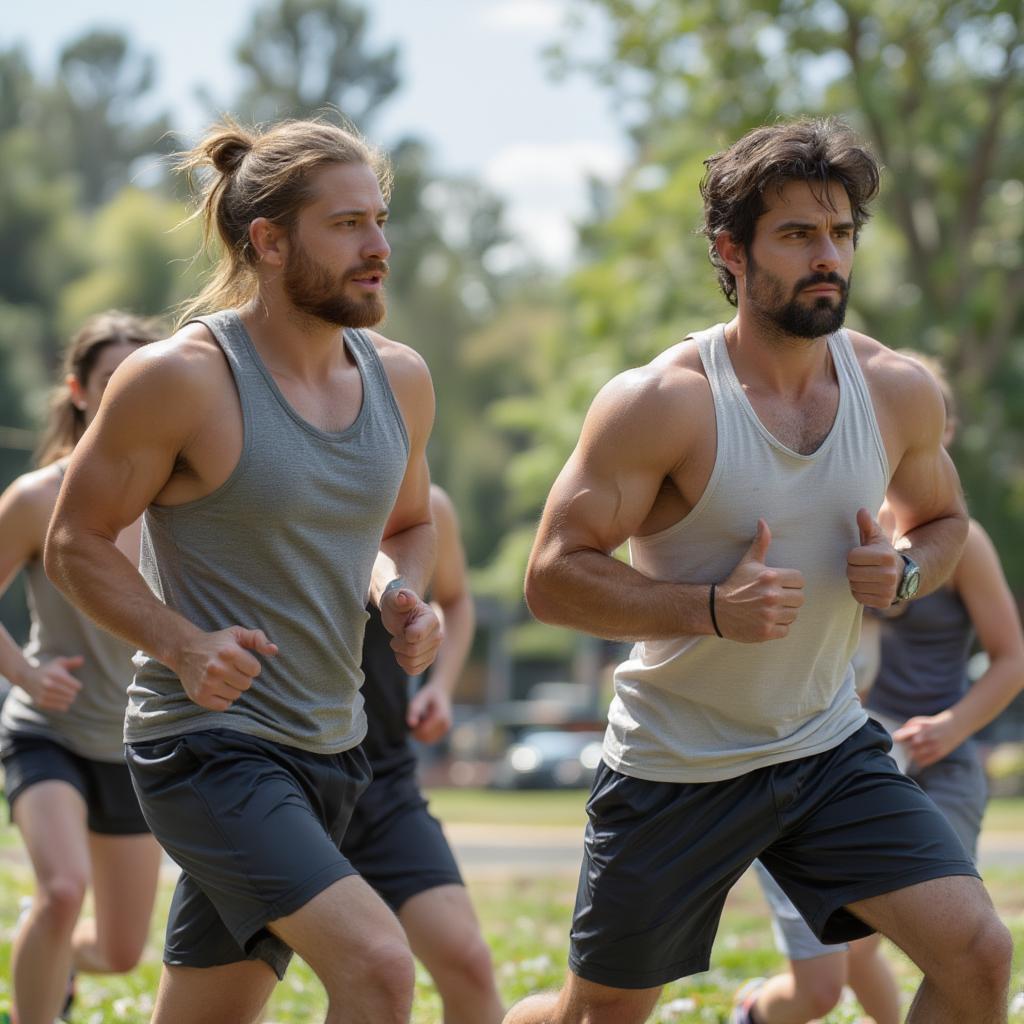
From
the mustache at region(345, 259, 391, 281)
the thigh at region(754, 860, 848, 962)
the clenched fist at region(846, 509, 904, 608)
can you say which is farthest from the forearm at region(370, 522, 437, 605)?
the thigh at region(754, 860, 848, 962)

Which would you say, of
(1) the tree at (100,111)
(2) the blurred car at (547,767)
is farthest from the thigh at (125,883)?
(1) the tree at (100,111)

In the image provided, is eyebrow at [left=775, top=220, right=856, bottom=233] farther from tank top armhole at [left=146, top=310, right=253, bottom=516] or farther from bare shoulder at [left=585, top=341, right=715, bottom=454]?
tank top armhole at [left=146, top=310, right=253, bottom=516]

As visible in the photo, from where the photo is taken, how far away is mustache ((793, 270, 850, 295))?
399cm

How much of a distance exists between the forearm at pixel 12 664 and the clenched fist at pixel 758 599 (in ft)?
8.55

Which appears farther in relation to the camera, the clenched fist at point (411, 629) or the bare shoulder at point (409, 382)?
the bare shoulder at point (409, 382)

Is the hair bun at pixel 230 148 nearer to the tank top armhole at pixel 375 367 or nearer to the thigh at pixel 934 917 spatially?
the tank top armhole at pixel 375 367

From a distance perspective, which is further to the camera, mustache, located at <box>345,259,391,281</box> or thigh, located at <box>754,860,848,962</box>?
thigh, located at <box>754,860,848,962</box>

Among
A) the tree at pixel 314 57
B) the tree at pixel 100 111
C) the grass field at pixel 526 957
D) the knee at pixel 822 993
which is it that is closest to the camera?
the knee at pixel 822 993

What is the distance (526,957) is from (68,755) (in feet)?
9.90

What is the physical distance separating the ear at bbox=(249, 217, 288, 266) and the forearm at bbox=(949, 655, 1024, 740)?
257 cm

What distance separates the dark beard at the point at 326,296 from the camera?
3.98m

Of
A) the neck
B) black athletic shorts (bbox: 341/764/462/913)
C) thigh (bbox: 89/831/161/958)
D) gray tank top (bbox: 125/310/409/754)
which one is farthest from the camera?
thigh (bbox: 89/831/161/958)

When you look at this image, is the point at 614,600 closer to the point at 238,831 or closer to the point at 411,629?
the point at 411,629

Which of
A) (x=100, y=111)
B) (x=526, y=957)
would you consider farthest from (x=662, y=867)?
(x=100, y=111)
